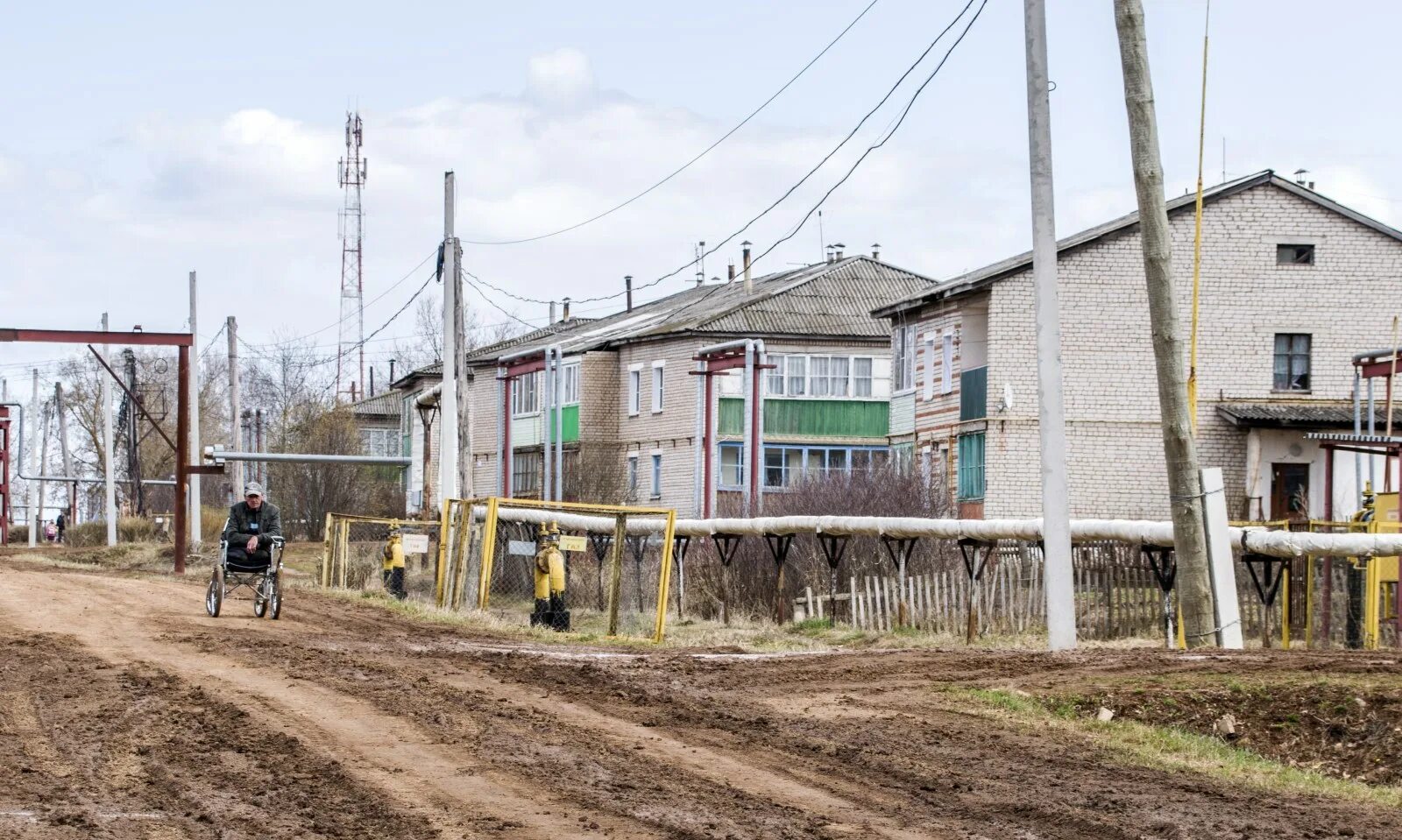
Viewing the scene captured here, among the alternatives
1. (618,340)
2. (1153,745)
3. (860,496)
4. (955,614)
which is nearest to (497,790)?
(1153,745)

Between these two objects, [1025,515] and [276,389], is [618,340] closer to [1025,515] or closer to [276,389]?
[1025,515]

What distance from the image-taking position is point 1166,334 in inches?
675

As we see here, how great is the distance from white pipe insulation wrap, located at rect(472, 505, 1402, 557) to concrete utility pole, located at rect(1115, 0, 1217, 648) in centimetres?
188

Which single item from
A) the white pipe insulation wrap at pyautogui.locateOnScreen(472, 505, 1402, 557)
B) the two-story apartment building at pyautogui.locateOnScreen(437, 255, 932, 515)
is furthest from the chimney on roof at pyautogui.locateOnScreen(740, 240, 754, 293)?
the white pipe insulation wrap at pyautogui.locateOnScreen(472, 505, 1402, 557)

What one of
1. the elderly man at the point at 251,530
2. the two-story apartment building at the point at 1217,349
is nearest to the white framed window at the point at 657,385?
the two-story apartment building at the point at 1217,349

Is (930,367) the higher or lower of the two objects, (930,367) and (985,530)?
the higher

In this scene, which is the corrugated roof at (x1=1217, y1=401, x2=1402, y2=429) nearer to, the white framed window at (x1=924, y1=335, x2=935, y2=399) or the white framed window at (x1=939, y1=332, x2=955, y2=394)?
the white framed window at (x1=939, y1=332, x2=955, y2=394)

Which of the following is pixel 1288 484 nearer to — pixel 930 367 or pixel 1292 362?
pixel 1292 362

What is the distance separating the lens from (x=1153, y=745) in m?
11.8

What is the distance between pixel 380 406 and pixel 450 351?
218ft

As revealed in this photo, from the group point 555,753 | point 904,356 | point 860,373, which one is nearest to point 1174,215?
point 904,356

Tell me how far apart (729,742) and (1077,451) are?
1145 inches

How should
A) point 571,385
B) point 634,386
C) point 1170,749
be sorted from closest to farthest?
point 1170,749
point 634,386
point 571,385

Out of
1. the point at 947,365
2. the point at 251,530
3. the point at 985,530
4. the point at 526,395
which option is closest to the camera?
the point at 251,530
